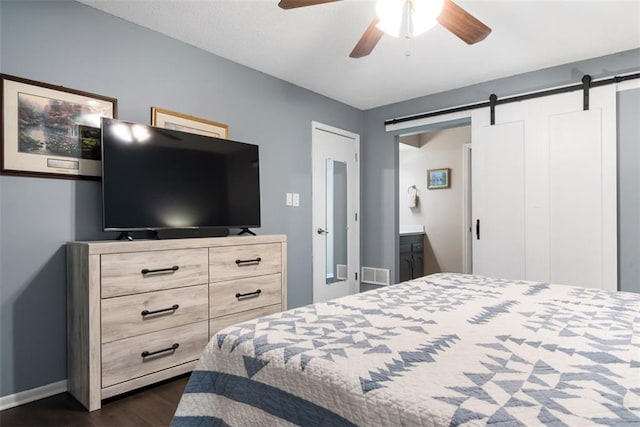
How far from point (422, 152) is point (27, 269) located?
5.08 m

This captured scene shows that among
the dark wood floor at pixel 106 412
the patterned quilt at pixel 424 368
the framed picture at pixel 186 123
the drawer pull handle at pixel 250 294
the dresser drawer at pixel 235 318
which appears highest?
the framed picture at pixel 186 123

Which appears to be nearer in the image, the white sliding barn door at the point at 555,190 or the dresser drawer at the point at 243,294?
the dresser drawer at the point at 243,294

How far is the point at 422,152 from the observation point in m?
5.75

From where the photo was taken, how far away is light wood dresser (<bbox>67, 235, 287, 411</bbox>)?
6.44ft

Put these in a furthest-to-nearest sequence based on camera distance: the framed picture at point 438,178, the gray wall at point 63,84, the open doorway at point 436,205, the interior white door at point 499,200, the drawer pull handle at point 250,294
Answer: the framed picture at point 438,178, the open doorway at point 436,205, the interior white door at point 499,200, the drawer pull handle at point 250,294, the gray wall at point 63,84

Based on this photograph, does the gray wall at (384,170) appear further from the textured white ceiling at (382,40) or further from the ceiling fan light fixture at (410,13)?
the ceiling fan light fixture at (410,13)

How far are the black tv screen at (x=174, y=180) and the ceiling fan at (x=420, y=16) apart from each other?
1228mm

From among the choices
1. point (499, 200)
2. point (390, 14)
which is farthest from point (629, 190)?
point (390, 14)

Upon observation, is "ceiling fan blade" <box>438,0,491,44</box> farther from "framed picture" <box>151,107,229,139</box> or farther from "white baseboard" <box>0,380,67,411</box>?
"white baseboard" <box>0,380,67,411</box>

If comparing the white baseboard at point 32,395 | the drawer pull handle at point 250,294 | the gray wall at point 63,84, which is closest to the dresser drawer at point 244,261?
the drawer pull handle at point 250,294

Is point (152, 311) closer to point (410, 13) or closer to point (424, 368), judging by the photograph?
point (424, 368)

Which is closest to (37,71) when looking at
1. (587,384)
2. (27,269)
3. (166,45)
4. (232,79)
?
(166,45)

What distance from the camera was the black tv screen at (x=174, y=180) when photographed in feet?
7.47

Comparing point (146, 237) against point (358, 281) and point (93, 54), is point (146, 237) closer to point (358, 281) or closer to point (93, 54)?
point (93, 54)
